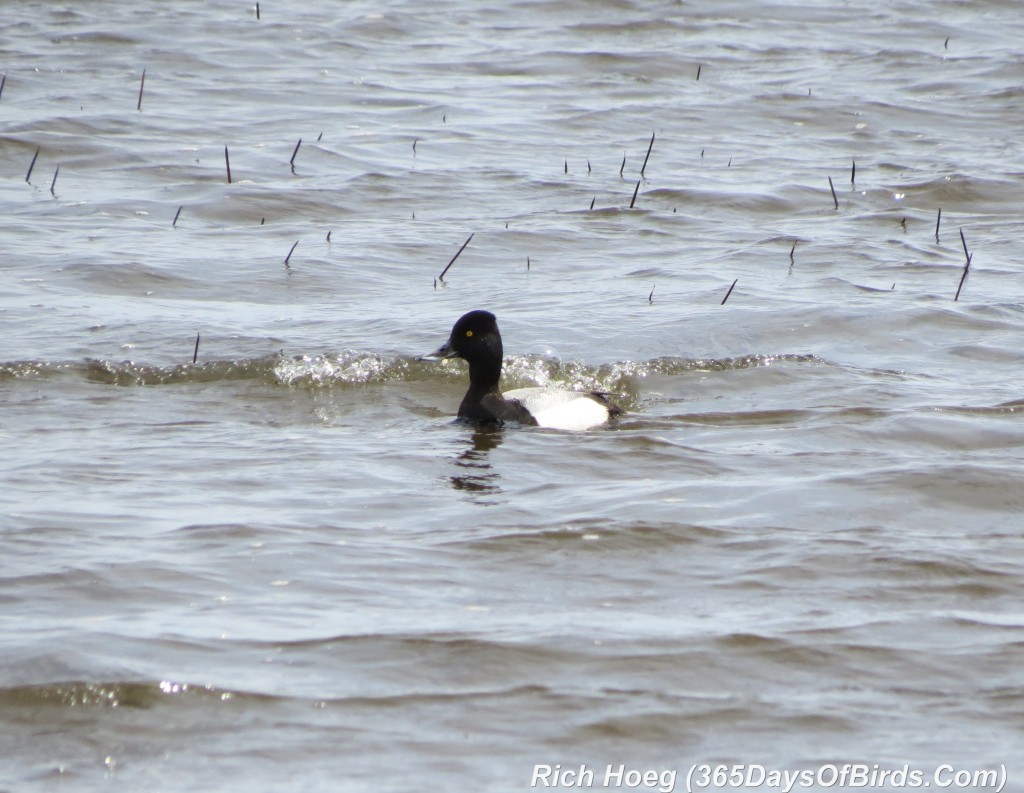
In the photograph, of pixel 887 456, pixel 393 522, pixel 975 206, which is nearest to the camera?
pixel 393 522

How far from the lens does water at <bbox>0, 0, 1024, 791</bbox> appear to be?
15.5 ft

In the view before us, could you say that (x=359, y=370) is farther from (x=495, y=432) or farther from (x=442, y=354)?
(x=495, y=432)

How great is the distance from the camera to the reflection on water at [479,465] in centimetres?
727

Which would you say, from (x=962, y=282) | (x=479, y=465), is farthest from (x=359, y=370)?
(x=962, y=282)

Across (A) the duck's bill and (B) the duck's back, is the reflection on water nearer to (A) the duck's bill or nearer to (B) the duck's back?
(B) the duck's back

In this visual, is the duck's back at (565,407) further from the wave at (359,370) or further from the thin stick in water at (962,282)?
the thin stick in water at (962,282)

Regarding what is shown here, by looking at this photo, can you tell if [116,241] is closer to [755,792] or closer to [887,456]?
[887,456]

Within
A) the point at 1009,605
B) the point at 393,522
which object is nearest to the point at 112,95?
the point at 393,522

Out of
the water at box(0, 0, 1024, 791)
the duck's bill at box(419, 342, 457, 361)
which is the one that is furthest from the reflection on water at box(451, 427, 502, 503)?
the duck's bill at box(419, 342, 457, 361)

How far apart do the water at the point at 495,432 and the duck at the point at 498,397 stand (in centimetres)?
21

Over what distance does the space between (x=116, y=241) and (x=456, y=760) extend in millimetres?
8498

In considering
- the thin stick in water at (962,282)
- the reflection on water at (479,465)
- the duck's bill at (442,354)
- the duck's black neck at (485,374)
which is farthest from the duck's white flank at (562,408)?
the thin stick in water at (962,282)

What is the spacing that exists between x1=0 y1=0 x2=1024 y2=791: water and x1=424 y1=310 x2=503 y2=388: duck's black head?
45cm

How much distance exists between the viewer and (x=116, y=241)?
12125mm
